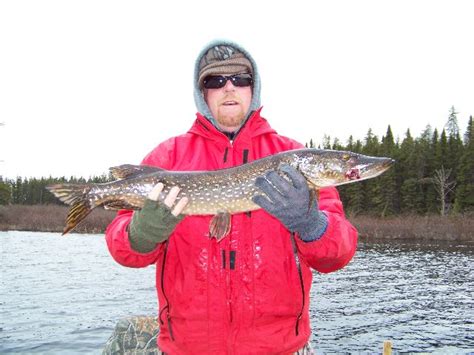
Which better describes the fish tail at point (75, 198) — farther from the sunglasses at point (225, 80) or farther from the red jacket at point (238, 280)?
the sunglasses at point (225, 80)

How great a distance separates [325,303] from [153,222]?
14463 millimetres

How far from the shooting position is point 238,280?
3.00 meters

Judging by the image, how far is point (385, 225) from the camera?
43062mm

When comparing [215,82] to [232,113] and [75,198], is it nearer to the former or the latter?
[232,113]

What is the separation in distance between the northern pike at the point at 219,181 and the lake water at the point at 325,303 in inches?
333

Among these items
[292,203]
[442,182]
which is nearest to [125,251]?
[292,203]

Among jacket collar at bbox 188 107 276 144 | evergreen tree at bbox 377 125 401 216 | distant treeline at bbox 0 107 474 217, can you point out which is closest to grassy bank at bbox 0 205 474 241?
distant treeline at bbox 0 107 474 217

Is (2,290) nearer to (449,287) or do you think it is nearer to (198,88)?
(198,88)

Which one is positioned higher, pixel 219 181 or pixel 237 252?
pixel 219 181

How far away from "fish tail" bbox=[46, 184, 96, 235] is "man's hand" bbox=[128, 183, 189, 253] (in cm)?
84

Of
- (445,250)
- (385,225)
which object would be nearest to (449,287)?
(445,250)

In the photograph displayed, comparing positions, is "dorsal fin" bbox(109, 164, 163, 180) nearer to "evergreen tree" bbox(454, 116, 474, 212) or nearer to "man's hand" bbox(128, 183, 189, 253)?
"man's hand" bbox(128, 183, 189, 253)

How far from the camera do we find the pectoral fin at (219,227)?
317 centimetres

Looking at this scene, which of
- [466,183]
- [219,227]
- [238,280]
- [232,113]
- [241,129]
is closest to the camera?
[238,280]
